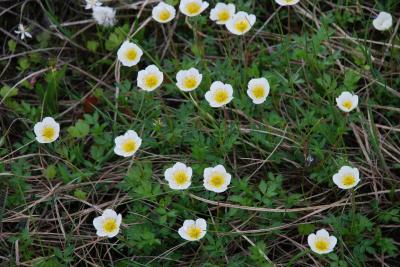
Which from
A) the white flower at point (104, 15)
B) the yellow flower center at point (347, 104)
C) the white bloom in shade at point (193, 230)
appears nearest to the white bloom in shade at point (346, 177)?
the yellow flower center at point (347, 104)

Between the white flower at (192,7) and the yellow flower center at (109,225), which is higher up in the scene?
the white flower at (192,7)

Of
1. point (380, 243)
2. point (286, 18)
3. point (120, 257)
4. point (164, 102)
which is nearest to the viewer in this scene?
point (380, 243)

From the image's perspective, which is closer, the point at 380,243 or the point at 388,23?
the point at 380,243

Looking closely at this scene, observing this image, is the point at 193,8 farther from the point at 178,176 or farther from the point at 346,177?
the point at 346,177

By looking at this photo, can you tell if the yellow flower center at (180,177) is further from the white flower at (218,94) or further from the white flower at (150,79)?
the white flower at (150,79)

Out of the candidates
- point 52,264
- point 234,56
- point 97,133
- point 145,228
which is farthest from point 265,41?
point 52,264

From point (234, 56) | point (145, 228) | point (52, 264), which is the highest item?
point (234, 56)

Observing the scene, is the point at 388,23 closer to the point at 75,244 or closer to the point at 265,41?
the point at 265,41

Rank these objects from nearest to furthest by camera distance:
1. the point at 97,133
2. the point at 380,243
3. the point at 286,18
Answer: the point at 380,243, the point at 97,133, the point at 286,18
